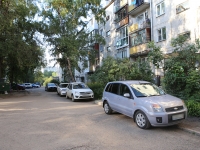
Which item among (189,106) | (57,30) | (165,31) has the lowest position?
(189,106)

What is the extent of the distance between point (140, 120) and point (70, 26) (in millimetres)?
20310

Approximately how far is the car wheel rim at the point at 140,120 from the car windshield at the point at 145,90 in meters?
0.82

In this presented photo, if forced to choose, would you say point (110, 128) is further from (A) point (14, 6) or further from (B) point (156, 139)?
(A) point (14, 6)

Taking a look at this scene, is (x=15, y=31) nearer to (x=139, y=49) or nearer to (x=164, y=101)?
(x=139, y=49)

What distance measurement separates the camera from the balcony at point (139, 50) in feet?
70.8

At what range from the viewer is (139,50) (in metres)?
22.7

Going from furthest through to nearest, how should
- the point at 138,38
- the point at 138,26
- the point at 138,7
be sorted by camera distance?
the point at 138,26 → the point at 138,38 → the point at 138,7

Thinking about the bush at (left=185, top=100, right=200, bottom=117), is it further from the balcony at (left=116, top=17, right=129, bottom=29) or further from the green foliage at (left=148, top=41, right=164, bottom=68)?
the balcony at (left=116, top=17, right=129, bottom=29)

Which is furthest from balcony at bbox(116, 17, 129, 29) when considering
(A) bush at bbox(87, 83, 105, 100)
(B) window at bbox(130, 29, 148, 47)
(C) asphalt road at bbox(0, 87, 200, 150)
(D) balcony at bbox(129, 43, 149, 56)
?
(C) asphalt road at bbox(0, 87, 200, 150)

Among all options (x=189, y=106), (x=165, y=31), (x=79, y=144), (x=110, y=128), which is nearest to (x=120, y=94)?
(x=110, y=128)

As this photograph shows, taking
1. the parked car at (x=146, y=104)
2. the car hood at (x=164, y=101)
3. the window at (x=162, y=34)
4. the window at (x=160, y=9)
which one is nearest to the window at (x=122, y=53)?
the window at (x=162, y=34)

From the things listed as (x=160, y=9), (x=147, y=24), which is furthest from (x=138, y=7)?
(x=160, y=9)

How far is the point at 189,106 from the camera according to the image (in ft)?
26.9

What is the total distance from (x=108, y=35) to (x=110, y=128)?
27587mm
